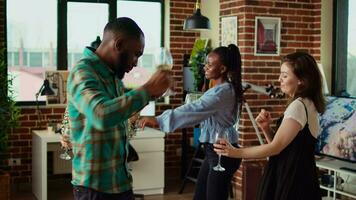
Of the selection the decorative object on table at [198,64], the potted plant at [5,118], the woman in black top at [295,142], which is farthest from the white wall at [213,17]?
the woman in black top at [295,142]

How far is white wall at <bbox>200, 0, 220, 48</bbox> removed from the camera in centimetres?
642

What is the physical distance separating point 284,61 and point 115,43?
123 centimetres

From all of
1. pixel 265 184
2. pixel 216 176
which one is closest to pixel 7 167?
pixel 216 176

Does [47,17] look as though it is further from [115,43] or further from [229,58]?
[115,43]

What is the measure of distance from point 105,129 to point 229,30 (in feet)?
13.0

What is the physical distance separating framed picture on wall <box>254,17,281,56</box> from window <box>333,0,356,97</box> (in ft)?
2.09

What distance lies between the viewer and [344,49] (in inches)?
225

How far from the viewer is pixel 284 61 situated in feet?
9.78

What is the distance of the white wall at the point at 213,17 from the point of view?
6.42 m

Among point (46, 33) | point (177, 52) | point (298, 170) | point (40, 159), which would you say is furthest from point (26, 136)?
point (298, 170)

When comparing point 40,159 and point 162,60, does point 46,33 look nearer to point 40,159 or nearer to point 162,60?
point 40,159

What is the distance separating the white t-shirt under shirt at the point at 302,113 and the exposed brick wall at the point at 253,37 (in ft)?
7.87

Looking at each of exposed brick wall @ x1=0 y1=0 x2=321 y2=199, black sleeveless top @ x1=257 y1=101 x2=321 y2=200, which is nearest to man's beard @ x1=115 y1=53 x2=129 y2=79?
black sleeveless top @ x1=257 y1=101 x2=321 y2=200

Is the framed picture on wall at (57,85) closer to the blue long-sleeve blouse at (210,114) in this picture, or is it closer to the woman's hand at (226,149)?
the blue long-sleeve blouse at (210,114)
